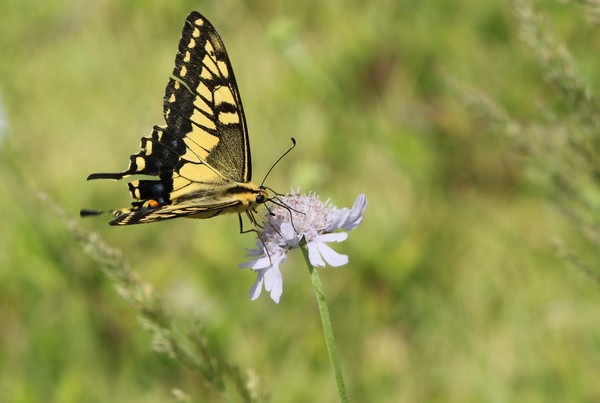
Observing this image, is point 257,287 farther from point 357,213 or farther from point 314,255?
point 357,213

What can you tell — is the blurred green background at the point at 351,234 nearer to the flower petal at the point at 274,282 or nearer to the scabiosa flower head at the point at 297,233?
the scabiosa flower head at the point at 297,233

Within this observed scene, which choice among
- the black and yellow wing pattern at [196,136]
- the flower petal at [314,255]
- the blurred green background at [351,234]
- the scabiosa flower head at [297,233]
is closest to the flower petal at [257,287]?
the scabiosa flower head at [297,233]

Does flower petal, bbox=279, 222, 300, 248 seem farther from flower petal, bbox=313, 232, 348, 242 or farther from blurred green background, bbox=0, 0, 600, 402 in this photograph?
blurred green background, bbox=0, 0, 600, 402

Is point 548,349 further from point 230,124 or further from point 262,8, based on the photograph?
point 262,8

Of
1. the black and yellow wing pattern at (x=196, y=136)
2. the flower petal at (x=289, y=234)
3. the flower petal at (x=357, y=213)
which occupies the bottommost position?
the flower petal at (x=289, y=234)

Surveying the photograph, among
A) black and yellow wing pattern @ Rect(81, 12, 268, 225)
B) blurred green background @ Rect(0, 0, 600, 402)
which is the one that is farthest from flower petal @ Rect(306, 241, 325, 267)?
blurred green background @ Rect(0, 0, 600, 402)

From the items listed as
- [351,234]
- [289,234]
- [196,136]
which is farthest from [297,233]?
[351,234]
